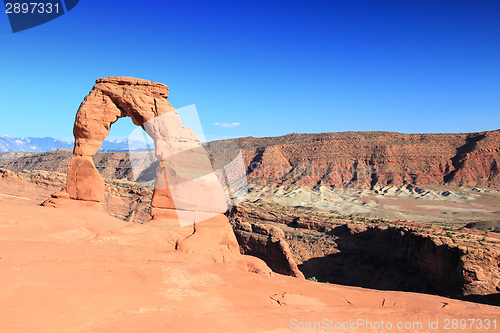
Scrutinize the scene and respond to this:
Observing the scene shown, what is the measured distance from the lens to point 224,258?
11.6 m

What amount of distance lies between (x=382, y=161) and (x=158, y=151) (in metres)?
66.4

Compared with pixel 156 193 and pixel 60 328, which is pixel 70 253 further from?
pixel 156 193

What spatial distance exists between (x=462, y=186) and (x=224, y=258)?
217 feet

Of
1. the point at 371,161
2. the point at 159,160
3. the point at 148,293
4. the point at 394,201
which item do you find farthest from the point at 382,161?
the point at 148,293

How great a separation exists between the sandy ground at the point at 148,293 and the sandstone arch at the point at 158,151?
1.46 metres

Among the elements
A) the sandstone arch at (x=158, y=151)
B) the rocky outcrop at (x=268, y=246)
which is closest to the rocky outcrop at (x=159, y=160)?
the sandstone arch at (x=158, y=151)

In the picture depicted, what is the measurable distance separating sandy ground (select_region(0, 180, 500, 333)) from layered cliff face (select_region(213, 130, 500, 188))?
58580 mm

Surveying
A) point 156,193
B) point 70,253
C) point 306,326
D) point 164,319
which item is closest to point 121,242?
point 70,253

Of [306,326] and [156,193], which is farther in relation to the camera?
[156,193]

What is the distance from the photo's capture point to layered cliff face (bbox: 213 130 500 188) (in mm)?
64875

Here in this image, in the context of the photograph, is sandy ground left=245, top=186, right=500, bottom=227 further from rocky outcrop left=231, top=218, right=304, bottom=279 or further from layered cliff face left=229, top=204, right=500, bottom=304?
rocky outcrop left=231, top=218, right=304, bottom=279

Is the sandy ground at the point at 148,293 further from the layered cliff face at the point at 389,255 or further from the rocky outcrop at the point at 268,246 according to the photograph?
the rocky outcrop at the point at 268,246

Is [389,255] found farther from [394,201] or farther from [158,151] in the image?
[394,201]

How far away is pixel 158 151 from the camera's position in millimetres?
13297
